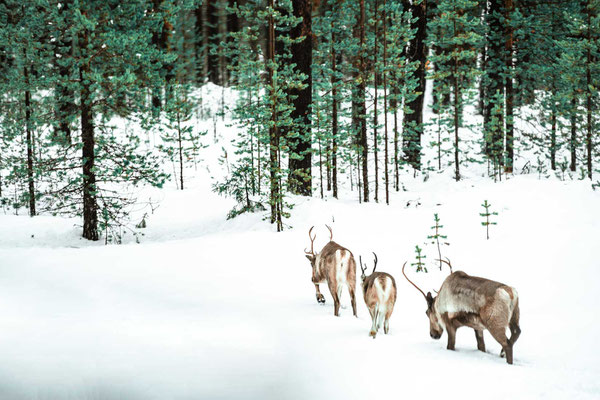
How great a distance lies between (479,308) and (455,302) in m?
0.28

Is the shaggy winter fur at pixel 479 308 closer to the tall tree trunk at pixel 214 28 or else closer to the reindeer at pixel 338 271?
the reindeer at pixel 338 271

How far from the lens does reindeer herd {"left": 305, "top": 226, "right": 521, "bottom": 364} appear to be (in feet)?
12.8

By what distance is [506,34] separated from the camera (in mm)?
15906

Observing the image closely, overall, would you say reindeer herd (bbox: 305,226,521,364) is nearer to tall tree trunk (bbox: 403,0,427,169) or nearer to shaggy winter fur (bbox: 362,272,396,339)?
shaggy winter fur (bbox: 362,272,396,339)

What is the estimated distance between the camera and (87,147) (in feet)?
33.0

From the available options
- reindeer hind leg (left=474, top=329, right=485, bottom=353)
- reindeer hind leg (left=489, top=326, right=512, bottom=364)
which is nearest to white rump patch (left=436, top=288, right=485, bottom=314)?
reindeer hind leg (left=489, top=326, right=512, bottom=364)

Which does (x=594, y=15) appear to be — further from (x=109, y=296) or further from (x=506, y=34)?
(x=109, y=296)

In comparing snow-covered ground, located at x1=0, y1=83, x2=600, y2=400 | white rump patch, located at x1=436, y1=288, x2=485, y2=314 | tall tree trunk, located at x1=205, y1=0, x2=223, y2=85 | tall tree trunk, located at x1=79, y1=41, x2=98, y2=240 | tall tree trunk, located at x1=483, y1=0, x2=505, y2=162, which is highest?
tall tree trunk, located at x1=205, y1=0, x2=223, y2=85

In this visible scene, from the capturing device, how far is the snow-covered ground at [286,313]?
3.84 metres

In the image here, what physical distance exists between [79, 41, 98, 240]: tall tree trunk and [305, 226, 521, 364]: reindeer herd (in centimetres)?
655

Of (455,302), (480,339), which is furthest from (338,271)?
(480,339)

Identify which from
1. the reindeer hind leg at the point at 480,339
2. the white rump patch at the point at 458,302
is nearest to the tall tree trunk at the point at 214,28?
the white rump patch at the point at 458,302

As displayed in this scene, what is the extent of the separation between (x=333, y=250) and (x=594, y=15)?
13.8 metres

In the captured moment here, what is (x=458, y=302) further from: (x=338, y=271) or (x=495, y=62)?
(x=495, y=62)
